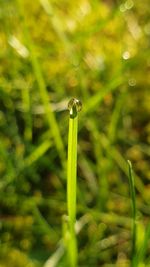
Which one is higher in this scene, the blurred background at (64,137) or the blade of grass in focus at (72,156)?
the blurred background at (64,137)

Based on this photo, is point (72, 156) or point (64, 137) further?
point (64, 137)

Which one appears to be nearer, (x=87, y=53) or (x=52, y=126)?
(x=52, y=126)

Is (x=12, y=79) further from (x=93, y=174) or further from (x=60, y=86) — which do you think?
(x=93, y=174)

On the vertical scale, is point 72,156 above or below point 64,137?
below

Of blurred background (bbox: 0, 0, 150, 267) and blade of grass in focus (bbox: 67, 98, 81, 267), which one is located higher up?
blurred background (bbox: 0, 0, 150, 267)

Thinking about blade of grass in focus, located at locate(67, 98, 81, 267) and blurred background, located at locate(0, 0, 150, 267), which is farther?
blurred background, located at locate(0, 0, 150, 267)

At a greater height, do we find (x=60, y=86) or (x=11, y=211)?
(x=60, y=86)

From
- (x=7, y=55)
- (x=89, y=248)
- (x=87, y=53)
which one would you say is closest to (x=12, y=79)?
(x=7, y=55)

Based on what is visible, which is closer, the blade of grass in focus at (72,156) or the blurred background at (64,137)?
the blade of grass in focus at (72,156)
